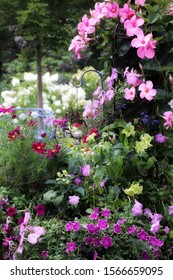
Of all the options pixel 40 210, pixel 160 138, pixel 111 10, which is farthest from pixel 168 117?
pixel 40 210

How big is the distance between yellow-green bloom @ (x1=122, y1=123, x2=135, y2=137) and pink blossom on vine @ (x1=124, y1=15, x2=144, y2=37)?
0.49 metres

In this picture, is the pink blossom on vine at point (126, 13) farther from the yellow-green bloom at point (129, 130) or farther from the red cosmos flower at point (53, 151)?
the red cosmos flower at point (53, 151)

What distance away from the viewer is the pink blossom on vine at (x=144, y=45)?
239 centimetres

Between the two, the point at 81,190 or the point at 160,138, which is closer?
the point at 81,190

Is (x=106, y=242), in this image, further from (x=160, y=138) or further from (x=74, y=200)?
(x=160, y=138)

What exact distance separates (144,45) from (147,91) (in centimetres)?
25

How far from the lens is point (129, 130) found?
261cm

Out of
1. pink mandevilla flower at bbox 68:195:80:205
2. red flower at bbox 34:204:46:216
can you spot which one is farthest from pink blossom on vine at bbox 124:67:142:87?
red flower at bbox 34:204:46:216

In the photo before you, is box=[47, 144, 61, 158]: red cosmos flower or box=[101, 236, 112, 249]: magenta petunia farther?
box=[47, 144, 61, 158]: red cosmos flower

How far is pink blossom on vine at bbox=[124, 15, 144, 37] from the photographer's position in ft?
8.05

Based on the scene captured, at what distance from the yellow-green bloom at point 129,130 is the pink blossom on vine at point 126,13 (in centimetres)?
57

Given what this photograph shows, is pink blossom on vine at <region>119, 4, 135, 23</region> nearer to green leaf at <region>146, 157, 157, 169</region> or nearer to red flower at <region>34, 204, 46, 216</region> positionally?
green leaf at <region>146, 157, 157, 169</region>
